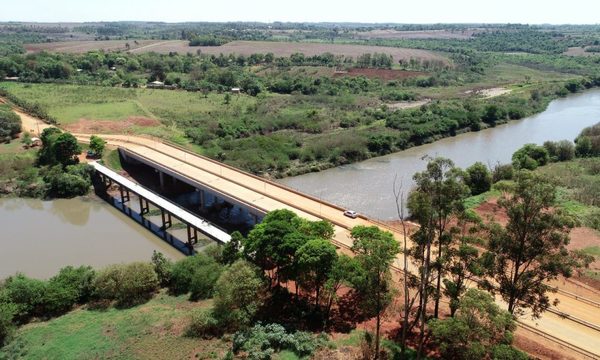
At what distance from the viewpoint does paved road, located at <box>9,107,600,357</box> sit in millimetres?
22891

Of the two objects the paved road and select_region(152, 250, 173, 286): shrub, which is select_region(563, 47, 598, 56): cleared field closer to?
the paved road

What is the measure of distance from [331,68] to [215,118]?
2533 inches

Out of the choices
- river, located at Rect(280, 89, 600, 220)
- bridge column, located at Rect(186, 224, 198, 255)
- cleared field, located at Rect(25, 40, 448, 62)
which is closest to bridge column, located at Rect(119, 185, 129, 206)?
bridge column, located at Rect(186, 224, 198, 255)

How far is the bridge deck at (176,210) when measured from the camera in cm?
3638

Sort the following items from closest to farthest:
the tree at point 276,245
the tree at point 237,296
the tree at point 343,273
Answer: the tree at point 343,273 < the tree at point 237,296 < the tree at point 276,245

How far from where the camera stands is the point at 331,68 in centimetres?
13300

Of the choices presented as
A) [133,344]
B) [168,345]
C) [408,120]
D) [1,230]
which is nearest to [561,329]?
[168,345]

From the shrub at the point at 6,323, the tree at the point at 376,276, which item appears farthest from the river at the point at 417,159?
the shrub at the point at 6,323

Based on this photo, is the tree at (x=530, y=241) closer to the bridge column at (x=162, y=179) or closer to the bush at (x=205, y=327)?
the bush at (x=205, y=327)

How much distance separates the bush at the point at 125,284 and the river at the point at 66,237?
804cm

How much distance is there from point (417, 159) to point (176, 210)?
36.9 metres

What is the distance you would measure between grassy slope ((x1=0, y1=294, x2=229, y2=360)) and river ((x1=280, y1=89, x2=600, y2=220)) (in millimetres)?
23910

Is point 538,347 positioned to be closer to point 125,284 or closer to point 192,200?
point 125,284

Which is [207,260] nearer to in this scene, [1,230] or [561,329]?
[561,329]
